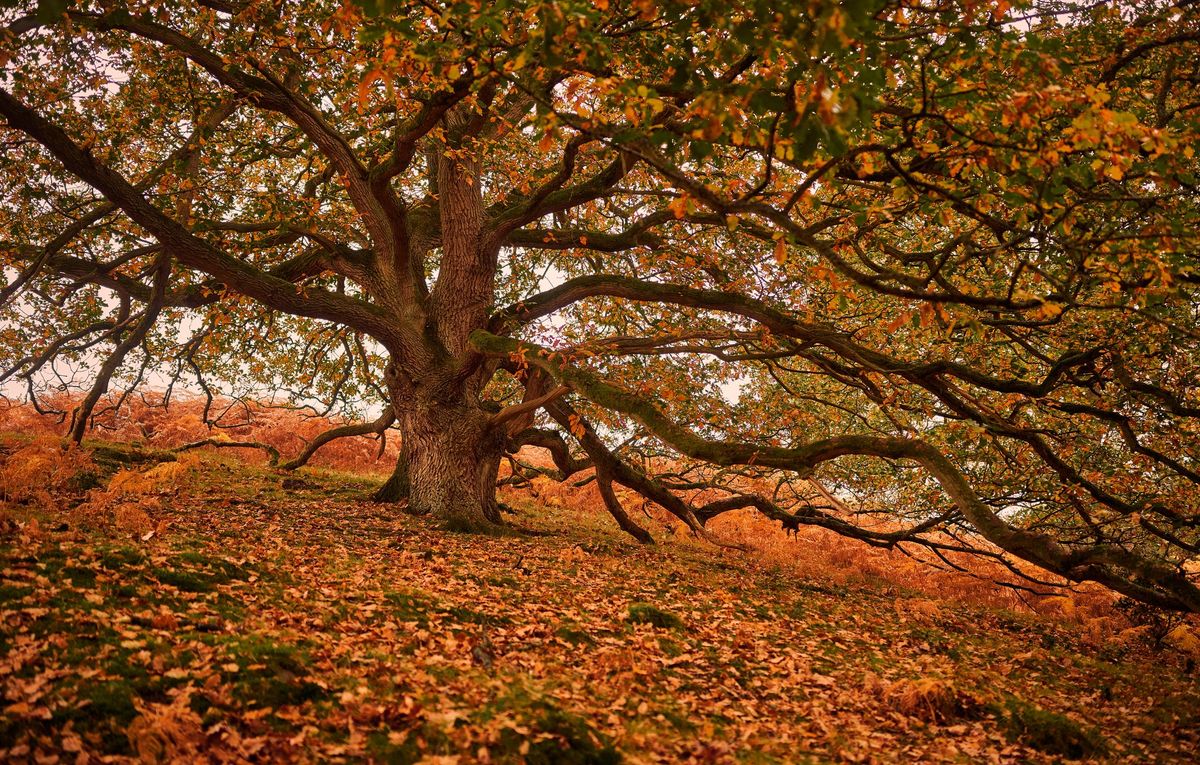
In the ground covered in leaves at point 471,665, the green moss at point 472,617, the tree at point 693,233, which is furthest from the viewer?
the green moss at point 472,617

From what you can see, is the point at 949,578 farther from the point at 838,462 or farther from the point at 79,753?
the point at 79,753

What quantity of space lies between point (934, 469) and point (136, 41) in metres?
11.8

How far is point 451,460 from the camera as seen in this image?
1220 centimetres

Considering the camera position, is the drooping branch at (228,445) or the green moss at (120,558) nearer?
the green moss at (120,558)

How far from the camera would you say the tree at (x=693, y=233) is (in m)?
4.98

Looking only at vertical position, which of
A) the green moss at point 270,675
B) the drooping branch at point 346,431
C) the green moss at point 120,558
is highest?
the drooping branch at point 346,431

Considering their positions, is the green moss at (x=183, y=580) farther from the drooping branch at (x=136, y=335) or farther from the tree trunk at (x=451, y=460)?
the tree trunk at (x=451, y=460)

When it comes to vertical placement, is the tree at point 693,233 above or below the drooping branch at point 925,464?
above

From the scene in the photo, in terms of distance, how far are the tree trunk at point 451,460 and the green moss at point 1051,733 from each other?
8.26 meters

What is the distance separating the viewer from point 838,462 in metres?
14.6

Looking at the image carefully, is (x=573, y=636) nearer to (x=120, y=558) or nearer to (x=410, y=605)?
(x=410, y=605)

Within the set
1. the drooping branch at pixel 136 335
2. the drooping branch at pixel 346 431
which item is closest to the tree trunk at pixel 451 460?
the drooping branch at pixel 346 431

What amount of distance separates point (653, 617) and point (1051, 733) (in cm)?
357

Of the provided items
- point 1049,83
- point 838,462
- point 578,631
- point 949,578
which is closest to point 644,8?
point 1049,83
